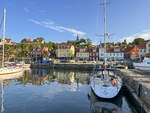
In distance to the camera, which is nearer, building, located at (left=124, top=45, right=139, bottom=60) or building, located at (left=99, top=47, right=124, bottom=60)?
building, located at (left=124, top=45, right=139, bottom=60)

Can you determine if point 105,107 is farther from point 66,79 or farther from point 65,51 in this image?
point 65,51

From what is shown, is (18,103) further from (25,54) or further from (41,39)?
(41,39)

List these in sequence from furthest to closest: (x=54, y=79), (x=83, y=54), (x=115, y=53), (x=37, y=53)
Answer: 1. (x=37, y=53)
2. (x=83, y=54)
3. (x=115, y=53)
4. (x=54, y=79)

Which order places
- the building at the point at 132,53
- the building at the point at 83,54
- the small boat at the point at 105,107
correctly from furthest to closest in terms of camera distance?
1. the building at the point at 83,54
2. the building at the point at 132,53
3. the small boat at the point at 105,107

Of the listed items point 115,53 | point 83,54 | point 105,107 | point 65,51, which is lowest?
point 105,107

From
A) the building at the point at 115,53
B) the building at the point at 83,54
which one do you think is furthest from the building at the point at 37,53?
the building at the point at 115,53

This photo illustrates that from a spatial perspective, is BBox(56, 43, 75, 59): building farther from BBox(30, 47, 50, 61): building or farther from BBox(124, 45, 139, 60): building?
BBox(124, 45, 139, 60): building

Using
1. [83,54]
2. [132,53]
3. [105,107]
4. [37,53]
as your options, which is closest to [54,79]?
[105,107]

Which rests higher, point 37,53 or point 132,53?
point 37,53

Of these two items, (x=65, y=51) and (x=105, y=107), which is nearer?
(x=105, y=107)

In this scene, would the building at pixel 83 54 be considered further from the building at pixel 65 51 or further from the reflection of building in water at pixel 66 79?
the reflection of building in water at pixel 66 79

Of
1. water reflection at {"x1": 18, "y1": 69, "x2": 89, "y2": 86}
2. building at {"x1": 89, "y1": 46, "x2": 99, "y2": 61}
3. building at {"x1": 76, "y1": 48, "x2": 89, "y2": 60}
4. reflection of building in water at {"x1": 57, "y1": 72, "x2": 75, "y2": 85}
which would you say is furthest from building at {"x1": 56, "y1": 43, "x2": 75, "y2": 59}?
water reflection at {"x1": 18, "y1": 69, "x2": 89, "y2": 86}

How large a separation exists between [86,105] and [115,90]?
373 cm

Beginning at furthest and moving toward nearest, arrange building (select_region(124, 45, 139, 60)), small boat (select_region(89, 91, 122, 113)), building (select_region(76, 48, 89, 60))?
building (select_region(76, 48, 89, 60)), building (select_region(124, 45, 139, 60)), small boat (select_region(89, 91, 122, 113))
